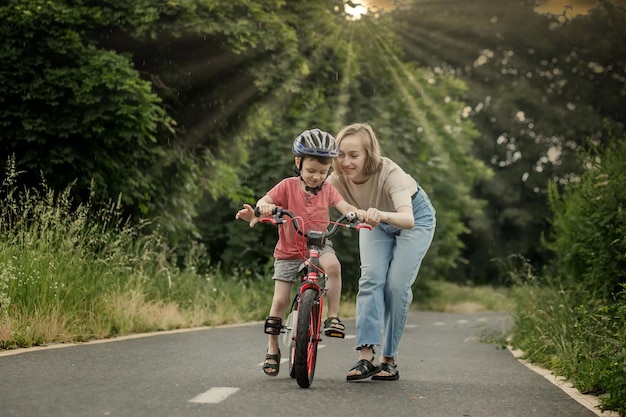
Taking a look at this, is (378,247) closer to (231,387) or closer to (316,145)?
(316,145)

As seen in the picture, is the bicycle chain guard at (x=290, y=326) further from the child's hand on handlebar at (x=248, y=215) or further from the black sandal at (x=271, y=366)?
the child's hand on handlebar at (x=248, y=215)

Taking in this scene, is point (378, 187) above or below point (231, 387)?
above

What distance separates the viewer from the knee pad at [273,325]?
6.46 meters

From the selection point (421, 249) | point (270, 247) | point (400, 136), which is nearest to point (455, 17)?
point (400, 136)

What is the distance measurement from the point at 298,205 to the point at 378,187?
0.76 m

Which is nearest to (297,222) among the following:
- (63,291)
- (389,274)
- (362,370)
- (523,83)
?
(389,274)

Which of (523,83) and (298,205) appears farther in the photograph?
(523,83)

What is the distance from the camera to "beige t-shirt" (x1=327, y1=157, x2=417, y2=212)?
6844 millimetres

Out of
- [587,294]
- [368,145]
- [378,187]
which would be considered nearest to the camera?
[368,145]

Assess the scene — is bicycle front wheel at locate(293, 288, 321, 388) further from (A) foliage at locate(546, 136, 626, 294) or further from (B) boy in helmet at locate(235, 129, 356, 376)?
(A) foliage at locate(546, 136, 626, 294)

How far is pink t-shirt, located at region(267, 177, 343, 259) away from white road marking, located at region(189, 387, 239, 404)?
108cm

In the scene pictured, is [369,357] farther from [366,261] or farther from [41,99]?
[41,99]

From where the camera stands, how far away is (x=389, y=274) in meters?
6.95

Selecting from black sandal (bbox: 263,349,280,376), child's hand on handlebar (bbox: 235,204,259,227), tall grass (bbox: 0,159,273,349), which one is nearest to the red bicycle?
child's hand on handlebar (bbox: 235,204,259,227)
